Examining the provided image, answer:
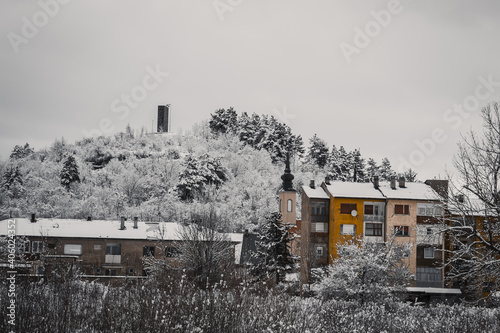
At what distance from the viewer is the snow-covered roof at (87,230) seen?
46.8 m

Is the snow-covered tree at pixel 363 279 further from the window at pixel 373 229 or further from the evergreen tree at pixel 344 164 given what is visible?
the evergreen tree at pixel 344 164

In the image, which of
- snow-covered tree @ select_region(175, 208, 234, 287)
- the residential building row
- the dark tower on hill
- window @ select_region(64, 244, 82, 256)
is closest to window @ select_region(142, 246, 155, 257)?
the residential building row

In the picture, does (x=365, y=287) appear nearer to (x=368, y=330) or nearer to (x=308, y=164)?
(x=368, y=330)

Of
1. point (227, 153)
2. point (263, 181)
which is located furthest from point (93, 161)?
point (263, 181)

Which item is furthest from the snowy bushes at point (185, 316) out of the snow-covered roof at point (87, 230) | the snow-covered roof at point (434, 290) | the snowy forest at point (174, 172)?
the snowy forest at point (174, 172)

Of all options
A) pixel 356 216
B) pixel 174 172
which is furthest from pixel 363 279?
pixel 174 172

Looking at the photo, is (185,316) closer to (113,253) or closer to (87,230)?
(113,253)

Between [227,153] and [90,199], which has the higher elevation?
[227,153]

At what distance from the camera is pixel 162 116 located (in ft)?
409

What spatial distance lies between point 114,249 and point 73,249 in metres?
3.57

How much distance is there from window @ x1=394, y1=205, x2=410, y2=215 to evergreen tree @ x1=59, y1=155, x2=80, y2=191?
→ 60.2 meters

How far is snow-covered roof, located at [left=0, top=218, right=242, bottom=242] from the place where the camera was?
153 feet

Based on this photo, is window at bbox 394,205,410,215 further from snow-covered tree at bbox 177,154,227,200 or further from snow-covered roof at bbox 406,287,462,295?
snow-covered tree at bbox 177,154,227,200

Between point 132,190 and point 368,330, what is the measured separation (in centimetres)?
7672
